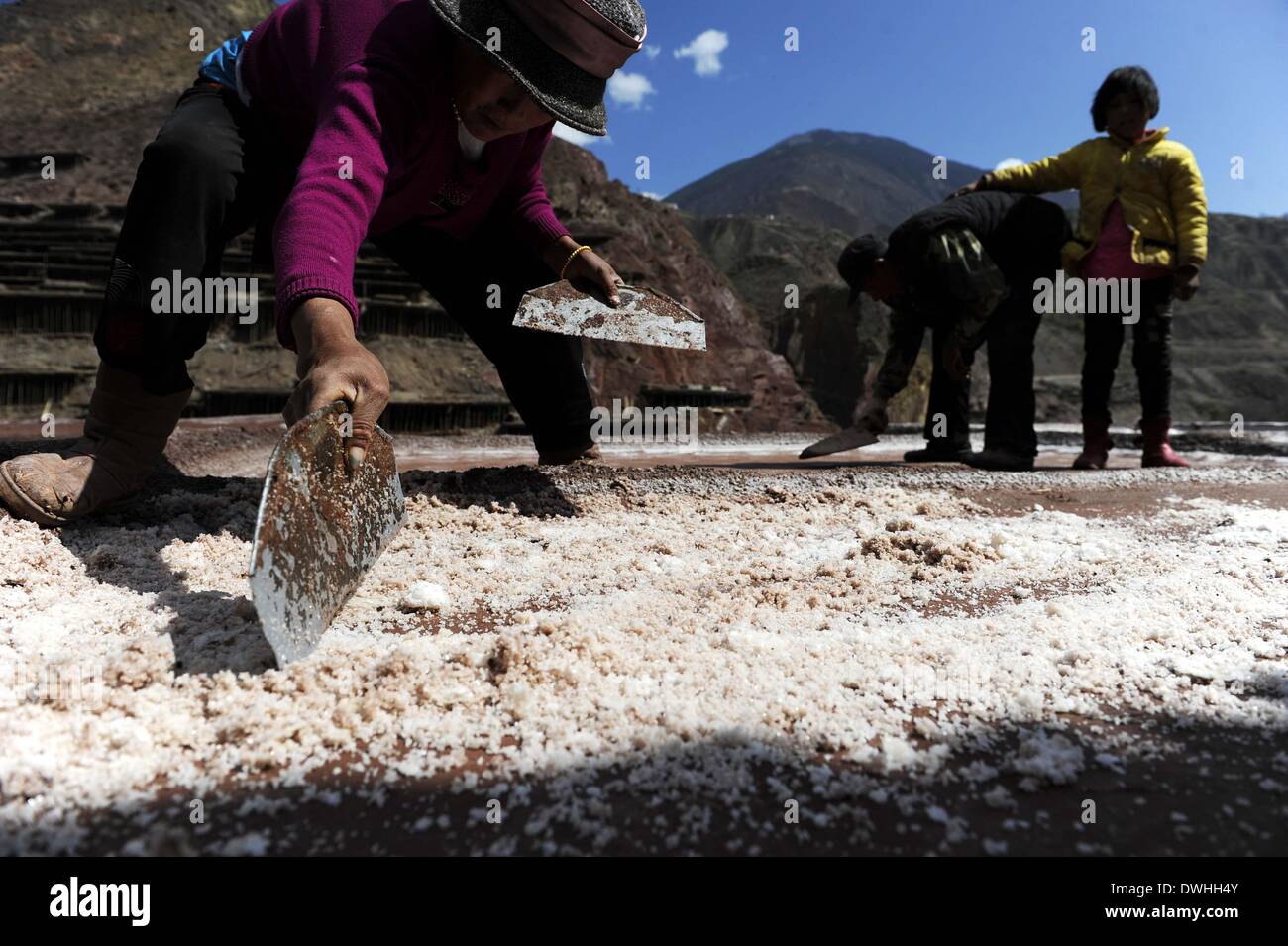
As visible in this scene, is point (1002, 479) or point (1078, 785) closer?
point (1078, 785)

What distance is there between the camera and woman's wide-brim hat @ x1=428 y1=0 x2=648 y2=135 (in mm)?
1458

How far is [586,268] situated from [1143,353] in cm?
265

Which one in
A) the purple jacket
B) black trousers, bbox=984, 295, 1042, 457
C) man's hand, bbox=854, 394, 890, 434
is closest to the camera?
the purple jacket

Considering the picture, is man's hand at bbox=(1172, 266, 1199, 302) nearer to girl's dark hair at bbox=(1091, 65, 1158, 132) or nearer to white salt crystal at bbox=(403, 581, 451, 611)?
girl's dark hair at bbox=(1091, 65, 1158, 132)

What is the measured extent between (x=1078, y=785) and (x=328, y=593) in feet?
3.31

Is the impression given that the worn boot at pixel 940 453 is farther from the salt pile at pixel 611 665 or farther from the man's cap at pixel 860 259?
the salt pile at pixel 611 665

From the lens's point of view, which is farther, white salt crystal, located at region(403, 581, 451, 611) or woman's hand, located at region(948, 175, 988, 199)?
woman's hand, located at region(948, 175, 988, 199)

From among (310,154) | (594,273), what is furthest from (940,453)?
(310,154)

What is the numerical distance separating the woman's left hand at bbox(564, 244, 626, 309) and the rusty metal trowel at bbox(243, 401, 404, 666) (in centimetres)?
114

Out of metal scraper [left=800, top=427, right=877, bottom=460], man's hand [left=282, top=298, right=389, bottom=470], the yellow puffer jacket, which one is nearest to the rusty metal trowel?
man's hand [left=282, top=298, right=389, bottom=470]

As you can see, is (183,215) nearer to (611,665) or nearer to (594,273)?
(594,273)

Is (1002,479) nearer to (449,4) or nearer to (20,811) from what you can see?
(449,4)

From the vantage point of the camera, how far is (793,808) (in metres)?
0.77

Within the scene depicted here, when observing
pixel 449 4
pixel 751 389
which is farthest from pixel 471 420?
pixel 449 4
